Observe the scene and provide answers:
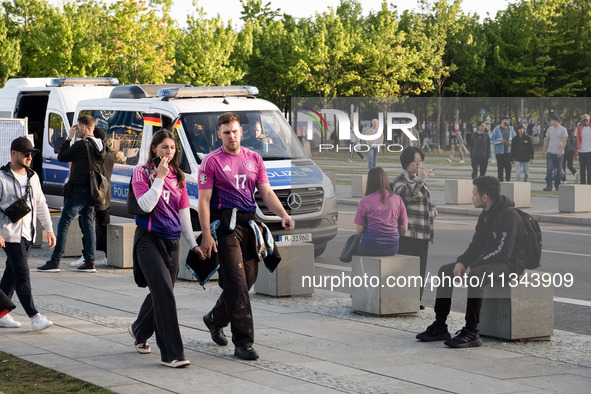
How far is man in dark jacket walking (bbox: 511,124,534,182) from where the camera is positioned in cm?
891

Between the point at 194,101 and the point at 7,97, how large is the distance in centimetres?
864

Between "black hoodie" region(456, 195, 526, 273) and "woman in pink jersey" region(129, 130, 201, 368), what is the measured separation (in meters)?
2.27

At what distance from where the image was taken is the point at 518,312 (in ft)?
25.7

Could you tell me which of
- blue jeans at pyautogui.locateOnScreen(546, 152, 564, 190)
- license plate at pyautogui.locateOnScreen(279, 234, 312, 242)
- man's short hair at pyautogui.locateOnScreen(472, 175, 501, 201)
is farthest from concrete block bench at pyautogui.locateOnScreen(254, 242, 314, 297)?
blue jeans at pyautogui.locateOnScreen(546, 152, 564, 190)

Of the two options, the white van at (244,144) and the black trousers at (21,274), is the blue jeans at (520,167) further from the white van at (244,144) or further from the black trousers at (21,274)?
the black trousers at (21,274)

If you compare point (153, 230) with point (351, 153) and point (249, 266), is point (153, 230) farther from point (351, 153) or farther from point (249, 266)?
point (351, 153)

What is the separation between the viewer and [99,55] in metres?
48.7

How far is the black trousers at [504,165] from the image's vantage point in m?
8.62

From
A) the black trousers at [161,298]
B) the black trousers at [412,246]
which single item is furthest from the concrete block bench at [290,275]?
the black trousers at [161,298]

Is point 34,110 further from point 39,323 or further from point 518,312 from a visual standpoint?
point 518,312

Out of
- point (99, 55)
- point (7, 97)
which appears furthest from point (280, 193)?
point (99, 55)

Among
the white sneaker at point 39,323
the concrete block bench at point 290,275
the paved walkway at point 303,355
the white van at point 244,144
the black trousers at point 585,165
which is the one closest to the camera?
the paved walkway at point 303,355

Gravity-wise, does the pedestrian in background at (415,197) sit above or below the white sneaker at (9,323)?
above

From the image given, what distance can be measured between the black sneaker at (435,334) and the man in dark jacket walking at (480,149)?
1.31 m
